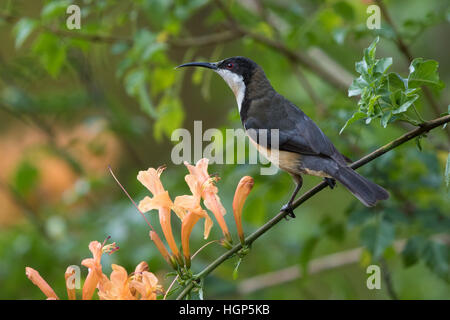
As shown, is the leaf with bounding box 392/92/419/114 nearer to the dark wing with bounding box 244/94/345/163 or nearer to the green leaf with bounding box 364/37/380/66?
the green leaf with bounding box 364/37/380/66

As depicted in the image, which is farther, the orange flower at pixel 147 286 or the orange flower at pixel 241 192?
the orange flower at pixel 241 192

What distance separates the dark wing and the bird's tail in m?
0.20

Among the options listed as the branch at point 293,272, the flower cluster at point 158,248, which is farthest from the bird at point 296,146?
the branch at point 293,272

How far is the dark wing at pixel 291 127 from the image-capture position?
10.1 feet

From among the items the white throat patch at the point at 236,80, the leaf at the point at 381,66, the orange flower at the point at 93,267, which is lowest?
the orange flower at the point at 93,267

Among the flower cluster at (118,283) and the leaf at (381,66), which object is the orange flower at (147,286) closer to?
the flower cluster at (118,283)

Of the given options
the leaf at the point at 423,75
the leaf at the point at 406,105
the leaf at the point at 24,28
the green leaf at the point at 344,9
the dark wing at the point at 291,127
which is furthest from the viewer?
the green leaf at the point at 344,9

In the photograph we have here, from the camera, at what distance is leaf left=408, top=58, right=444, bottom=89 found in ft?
6.77

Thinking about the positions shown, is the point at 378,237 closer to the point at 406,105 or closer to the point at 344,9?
the point at 406,105

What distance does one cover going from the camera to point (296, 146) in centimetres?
311

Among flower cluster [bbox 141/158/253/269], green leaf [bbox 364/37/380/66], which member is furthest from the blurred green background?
flower cluster [bbox 141/158/253/269]

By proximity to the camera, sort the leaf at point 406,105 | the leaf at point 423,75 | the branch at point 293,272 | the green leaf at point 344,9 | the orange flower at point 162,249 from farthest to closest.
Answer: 1. the branch at point 293,272
2. the green leaf at point 344,9
3. the orange flower at point 162,249
4. the leaf at point 423,75
5. the leaf at point 406,105
